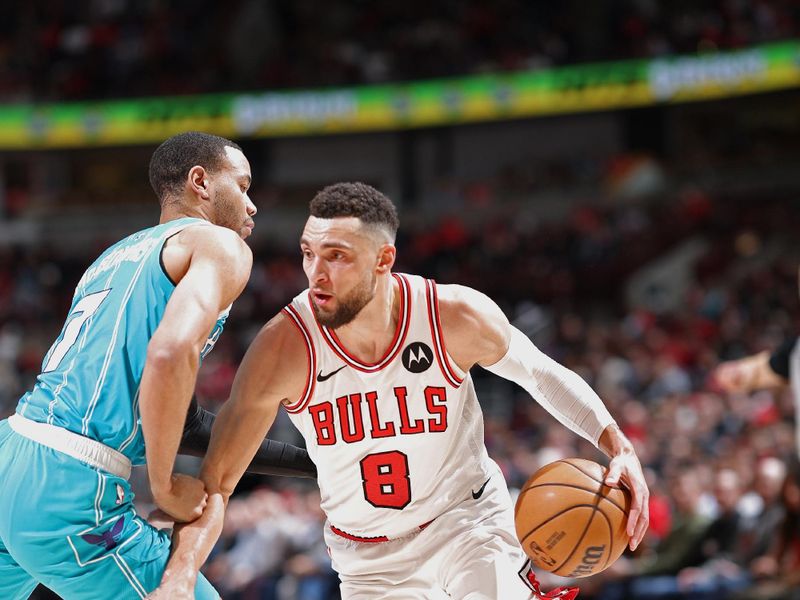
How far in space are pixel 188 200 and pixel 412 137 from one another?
61.2 ft

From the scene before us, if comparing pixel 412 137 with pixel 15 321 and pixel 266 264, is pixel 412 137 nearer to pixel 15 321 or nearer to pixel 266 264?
pixel 266 264

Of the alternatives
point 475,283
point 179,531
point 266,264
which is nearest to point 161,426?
point 179,531

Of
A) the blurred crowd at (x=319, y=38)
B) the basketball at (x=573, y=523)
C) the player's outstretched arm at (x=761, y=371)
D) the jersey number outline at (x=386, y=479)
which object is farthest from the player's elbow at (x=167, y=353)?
the blurred crowd at (x=319, y=38)

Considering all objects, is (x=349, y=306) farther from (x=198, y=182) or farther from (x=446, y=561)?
(x=446, y=561)

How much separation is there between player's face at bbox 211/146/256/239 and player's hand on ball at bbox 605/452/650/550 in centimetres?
148

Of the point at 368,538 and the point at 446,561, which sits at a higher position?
the point at 368,538

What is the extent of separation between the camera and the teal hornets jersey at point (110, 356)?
3.06 metres

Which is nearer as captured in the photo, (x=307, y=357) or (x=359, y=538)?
(x=307, y=357)

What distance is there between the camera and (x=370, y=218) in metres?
3.59

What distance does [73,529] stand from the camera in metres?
2.98

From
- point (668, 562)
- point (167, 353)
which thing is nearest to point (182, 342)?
point (167, 353)

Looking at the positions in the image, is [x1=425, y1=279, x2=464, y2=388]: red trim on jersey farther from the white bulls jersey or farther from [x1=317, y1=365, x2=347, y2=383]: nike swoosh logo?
[x1=317, y1=365, x2=347, y2=383]: nike swoosh logo

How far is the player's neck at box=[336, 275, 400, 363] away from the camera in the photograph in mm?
3650

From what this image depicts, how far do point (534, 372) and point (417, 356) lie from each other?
0.47 m
